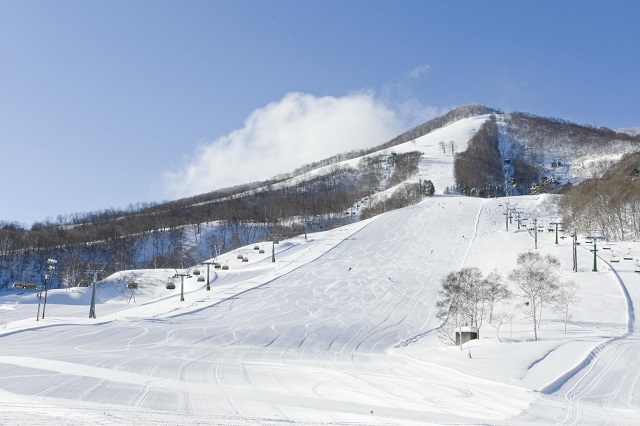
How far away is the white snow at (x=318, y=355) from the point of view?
11.9 meters

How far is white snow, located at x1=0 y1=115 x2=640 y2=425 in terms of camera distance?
1187cm

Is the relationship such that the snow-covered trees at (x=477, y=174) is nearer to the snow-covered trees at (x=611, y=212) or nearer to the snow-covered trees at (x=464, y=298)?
Answer: the snow-covered trees at (x=611, y=212)

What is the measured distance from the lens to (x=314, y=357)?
928 inches

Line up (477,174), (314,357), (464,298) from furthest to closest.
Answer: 1. (477,174)
2. (464,298)
3. (314,357)

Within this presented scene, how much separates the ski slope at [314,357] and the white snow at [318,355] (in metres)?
0.09

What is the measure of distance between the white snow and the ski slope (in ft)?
0.28

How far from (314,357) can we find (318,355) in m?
0.76

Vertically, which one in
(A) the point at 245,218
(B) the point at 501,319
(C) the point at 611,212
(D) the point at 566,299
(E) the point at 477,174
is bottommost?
(B) the point at 501,319

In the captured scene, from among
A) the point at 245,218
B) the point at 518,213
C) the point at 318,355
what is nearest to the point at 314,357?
the point at 318,355

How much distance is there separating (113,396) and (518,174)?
19059cm

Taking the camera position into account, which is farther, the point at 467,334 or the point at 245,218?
the point at 245,218

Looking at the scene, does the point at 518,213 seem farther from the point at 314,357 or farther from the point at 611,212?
the point at 314,357

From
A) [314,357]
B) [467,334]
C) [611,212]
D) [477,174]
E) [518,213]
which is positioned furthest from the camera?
[477,174]

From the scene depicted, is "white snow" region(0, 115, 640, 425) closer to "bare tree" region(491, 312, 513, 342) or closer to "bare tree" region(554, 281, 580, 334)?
"bare tree" region(491, 312, 513, 342)
